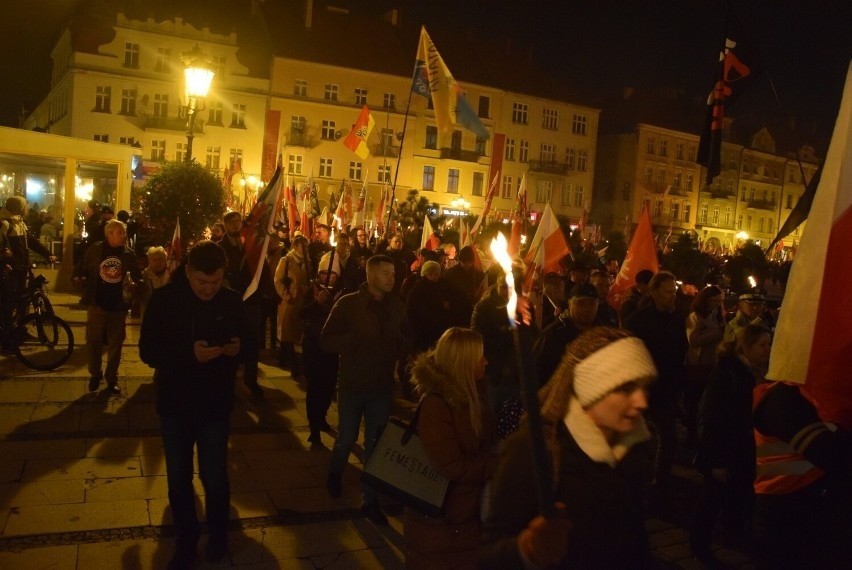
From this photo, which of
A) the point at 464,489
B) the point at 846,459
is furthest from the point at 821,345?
the point at 464,489

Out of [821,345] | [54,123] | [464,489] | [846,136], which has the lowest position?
[464,489]

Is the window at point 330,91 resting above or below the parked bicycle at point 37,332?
above

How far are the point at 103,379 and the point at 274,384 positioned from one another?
78.3 inches

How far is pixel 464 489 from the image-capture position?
351 cm

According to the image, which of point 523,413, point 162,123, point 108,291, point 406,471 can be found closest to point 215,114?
point 162,123

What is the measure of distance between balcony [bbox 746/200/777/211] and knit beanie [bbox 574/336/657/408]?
234 ft

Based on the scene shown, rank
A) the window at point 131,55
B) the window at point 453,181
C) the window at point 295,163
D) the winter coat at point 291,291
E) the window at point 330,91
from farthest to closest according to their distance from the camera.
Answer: the window at point 453,181
the window at point 330,91
the window at point 295,163
the window at point 131,55
the winter coat at point 291,291

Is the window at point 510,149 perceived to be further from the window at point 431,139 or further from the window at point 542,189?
the window at point 431,139

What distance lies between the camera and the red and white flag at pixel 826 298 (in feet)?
9.94

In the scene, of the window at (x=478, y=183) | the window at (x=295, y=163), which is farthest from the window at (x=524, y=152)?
the window at (x=295, y=163)

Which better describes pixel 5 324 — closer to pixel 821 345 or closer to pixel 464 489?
pixel 464 489

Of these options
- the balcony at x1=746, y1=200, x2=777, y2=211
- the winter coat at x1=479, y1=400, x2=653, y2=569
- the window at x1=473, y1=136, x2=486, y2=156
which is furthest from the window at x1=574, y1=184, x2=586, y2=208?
the winter coat at x1=479, y1=400, x2=653, y2=569

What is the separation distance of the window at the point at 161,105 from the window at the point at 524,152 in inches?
986

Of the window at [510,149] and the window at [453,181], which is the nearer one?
the window at [453,181]
